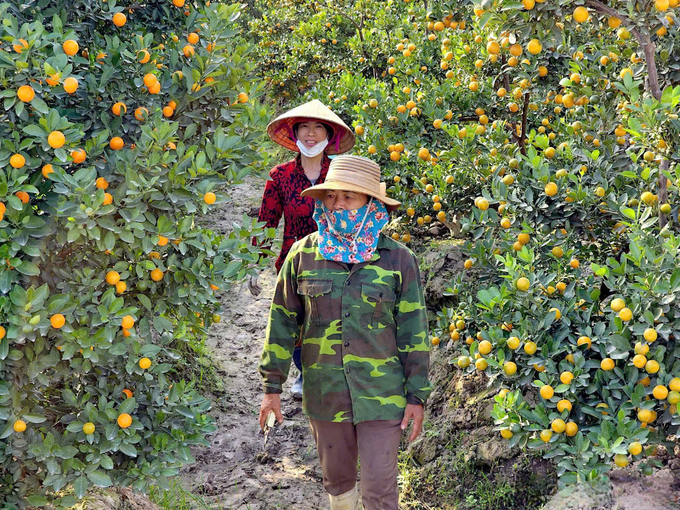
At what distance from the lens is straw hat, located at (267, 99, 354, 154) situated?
158 inches

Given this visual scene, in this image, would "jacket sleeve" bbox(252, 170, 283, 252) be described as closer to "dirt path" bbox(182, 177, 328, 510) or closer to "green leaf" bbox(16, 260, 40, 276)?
"dirt path" bbox(182, 177, 328, 510)

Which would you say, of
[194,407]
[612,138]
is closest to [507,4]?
[612,138]

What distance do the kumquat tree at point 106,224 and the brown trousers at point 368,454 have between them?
1.97 feet

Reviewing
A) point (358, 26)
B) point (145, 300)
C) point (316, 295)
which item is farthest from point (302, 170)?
point (358, 26)

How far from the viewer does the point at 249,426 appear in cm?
492

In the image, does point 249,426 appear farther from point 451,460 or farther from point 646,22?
point 646,22

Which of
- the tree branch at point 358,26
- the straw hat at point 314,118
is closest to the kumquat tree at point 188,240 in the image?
the straw hat at point 314,118

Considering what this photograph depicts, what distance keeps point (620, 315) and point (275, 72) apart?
27.1 feet

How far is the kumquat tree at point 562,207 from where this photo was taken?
2.64 metres

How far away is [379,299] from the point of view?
2.98 metres

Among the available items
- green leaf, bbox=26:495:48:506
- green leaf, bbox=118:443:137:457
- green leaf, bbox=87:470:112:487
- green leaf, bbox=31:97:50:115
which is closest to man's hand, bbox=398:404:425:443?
green leaf, bbox=118:443:137:457

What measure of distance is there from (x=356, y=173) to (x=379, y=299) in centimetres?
60

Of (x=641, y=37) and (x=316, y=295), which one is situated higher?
(x=641, y=37)

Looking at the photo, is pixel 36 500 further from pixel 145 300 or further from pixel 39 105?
pixel 39 105
